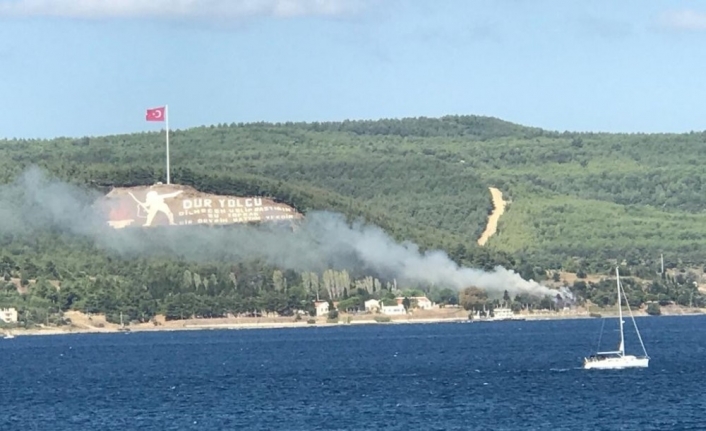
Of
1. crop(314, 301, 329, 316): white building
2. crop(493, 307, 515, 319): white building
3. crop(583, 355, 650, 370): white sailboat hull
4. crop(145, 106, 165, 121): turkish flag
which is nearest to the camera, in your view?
crop(583, 355, 650, 370): white sailboat hull

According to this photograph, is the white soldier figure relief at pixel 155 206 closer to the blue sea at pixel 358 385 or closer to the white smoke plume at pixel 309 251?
the white smoke plume at pixel 309 251

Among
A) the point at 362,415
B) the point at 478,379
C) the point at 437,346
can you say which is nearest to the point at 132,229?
the point at 437,346

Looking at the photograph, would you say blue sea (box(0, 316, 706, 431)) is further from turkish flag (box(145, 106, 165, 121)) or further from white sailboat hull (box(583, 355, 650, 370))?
turkish flag (box(145, 106, 165, 121))

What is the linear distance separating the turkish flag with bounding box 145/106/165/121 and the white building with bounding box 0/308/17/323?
2978 cm

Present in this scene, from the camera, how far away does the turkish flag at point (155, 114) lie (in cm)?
17150

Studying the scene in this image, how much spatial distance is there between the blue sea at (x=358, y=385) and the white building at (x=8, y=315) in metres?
15.1

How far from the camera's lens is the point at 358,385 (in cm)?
10756

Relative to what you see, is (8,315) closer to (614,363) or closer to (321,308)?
(321,308)

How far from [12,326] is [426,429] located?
11658 cm

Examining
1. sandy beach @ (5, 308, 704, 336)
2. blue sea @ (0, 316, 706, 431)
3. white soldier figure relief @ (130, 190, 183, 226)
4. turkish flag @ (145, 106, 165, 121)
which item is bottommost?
blue sea @ (0, 316, 706, 431)

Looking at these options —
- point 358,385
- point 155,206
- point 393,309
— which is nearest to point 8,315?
point 155,206

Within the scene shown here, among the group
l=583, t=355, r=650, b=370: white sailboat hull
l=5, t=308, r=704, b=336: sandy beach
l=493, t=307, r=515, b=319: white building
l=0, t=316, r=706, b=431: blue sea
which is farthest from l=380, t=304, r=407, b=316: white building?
l=583, t=355, r=650, b=370: white sailboat hull

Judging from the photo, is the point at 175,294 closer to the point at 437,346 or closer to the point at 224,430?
the point at 437,346

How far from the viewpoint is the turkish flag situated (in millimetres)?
171500
